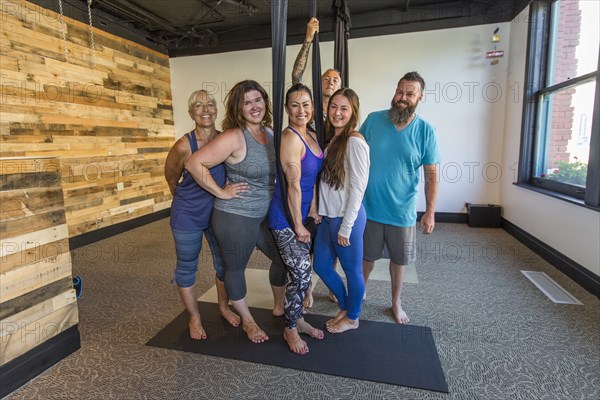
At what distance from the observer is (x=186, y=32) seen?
5.20 metres

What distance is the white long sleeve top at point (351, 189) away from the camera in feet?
5.84

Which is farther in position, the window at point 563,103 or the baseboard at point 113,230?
the baseboard at point 113,230

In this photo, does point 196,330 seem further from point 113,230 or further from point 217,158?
point 113,230

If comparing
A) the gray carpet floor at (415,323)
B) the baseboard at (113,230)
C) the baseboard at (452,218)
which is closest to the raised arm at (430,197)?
the gray carpet floor at (415,323)

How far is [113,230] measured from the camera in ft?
15.2

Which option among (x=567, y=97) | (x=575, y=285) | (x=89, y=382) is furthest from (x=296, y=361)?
(x=567, y=97)

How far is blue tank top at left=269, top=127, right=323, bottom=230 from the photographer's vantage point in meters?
1.76

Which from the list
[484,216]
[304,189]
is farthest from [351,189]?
[484,216]

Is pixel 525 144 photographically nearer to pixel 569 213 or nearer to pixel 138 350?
pixel 569 213

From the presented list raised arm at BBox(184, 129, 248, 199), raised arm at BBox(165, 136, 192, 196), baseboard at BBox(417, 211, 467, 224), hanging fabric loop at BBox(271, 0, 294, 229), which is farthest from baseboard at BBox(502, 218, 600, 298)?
raised arm at BBox(165, 136, 192, 196)

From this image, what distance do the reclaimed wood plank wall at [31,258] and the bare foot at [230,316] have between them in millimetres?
919

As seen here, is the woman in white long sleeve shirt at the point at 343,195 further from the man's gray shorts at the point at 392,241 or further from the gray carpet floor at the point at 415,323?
the gray carpet floor at the point at 415,323

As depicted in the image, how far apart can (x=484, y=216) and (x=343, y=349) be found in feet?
12.0

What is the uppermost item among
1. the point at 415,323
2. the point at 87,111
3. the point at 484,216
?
the point at 87,111
